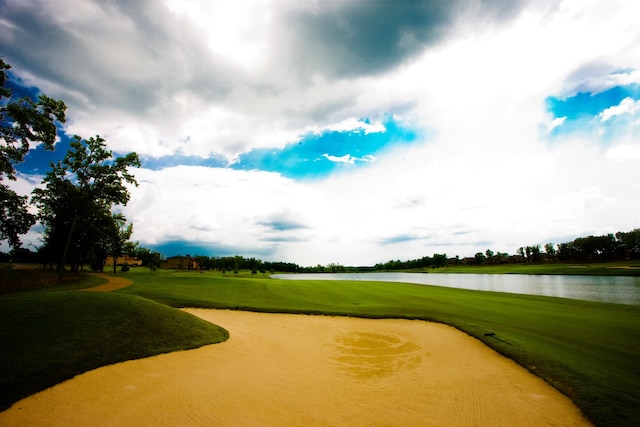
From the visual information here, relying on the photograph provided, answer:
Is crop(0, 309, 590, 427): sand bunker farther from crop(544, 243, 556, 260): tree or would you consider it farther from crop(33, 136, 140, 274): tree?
crop(544, 243, 556, 260): tree

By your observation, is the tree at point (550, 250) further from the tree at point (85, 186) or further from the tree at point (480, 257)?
the tree at point (85, 186)

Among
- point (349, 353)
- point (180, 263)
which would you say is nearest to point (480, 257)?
point (180, 263)

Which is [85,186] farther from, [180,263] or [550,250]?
[550,250]

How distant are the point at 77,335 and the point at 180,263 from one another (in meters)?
155

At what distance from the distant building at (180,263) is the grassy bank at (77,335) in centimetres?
14155

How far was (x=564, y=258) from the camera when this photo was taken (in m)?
128

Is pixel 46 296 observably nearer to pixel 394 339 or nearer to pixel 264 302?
pixel 264 302

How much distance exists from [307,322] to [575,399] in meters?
10.6

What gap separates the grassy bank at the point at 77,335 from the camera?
6781 mm

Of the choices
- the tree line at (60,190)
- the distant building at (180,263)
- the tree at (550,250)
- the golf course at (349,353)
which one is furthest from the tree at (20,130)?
the tree at (550,250)

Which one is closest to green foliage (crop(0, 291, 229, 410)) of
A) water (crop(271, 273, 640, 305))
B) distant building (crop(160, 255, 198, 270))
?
water (crop(271, 273, 640, 305))

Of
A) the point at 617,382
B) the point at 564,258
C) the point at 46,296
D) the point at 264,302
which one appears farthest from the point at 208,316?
the point at 564,258

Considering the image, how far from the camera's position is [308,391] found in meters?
6.85

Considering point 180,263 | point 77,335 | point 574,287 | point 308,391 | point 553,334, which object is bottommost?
point 574,287
